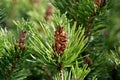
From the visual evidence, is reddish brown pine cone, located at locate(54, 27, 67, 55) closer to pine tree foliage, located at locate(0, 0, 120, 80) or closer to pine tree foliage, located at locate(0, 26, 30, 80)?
pine tree foliage, located at locate(0, 0, 120, 80)

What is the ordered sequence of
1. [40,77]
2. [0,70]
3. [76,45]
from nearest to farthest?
1. [76,45]
2. [0,70]
3. [40,77]

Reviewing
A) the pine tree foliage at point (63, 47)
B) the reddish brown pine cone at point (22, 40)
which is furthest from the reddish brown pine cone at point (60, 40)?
the reddish brown pine cone at point (22, 40)

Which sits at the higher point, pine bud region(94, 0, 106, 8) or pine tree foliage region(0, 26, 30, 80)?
pine bud region(94, 0, 106, 8)

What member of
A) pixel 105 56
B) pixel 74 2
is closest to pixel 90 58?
pixel 105 56

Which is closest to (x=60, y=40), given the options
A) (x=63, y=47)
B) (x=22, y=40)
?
(x=63, y=47)

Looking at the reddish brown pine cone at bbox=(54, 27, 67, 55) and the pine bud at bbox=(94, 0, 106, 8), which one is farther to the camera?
the pine bud at bbox=(94, 0, 106, 8)

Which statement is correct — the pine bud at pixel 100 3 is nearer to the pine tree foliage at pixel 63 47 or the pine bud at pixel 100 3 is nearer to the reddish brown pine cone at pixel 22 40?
the pine tree foliage at pixel 63 47

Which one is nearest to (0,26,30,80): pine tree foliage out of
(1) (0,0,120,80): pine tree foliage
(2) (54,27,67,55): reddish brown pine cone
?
(1) (0,0,120,80): pine tree foliage

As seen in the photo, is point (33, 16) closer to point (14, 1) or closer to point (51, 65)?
point (14, 1)
